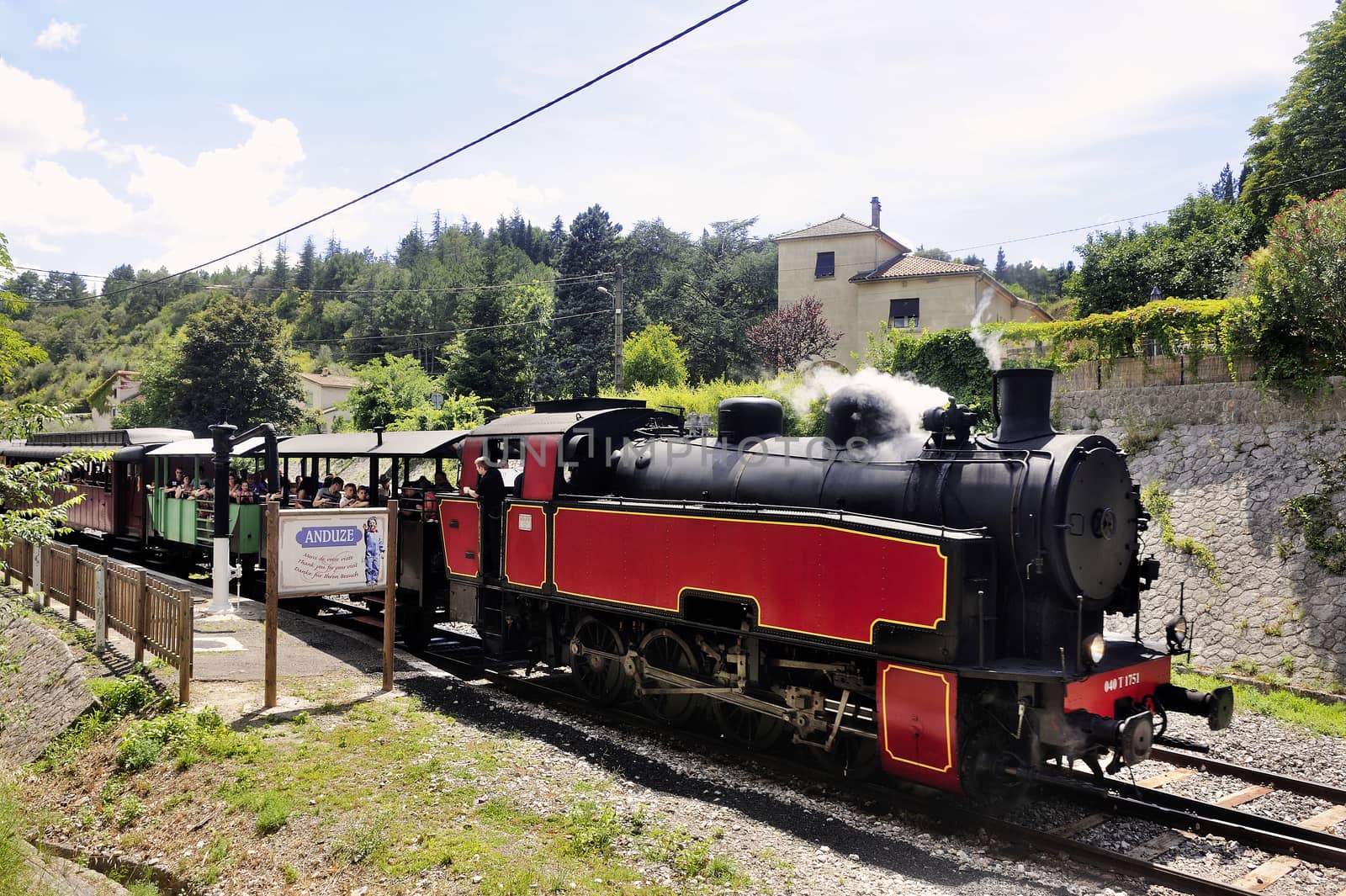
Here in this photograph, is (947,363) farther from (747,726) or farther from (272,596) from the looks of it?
(272,596)

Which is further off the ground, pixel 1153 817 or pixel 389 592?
pixel 389 592

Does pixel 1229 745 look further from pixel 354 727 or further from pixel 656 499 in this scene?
pixel 354 727

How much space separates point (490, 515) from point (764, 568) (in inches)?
167

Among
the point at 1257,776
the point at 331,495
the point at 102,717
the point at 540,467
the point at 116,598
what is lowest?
the point at 102,717

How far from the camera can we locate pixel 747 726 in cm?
841

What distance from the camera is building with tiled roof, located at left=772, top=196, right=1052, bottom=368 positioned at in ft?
99.4

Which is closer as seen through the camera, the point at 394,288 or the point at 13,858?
the point at 13,858

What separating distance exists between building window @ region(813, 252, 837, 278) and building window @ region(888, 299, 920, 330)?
364cm

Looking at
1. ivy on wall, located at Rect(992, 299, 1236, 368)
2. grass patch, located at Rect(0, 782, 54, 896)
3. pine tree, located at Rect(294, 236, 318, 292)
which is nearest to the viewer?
grass patch, located at Rect(0, 782, 54, 896)

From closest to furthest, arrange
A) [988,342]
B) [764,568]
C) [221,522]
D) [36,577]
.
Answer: [764,568]
[36,577]
[221,522]
[988,342]

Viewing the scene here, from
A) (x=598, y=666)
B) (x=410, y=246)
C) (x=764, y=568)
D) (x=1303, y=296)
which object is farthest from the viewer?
(x=410, y=246)

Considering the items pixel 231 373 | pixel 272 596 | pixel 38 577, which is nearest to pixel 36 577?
pixel 38 577

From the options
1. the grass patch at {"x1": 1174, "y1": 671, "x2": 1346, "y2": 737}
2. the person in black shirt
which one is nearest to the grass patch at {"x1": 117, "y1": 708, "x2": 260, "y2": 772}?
the person in black shirt

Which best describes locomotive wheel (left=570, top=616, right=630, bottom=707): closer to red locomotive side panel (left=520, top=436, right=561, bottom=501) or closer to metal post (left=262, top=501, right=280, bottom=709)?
red locomotive side panel (left=520, top=436, right=561, bottom=501)
